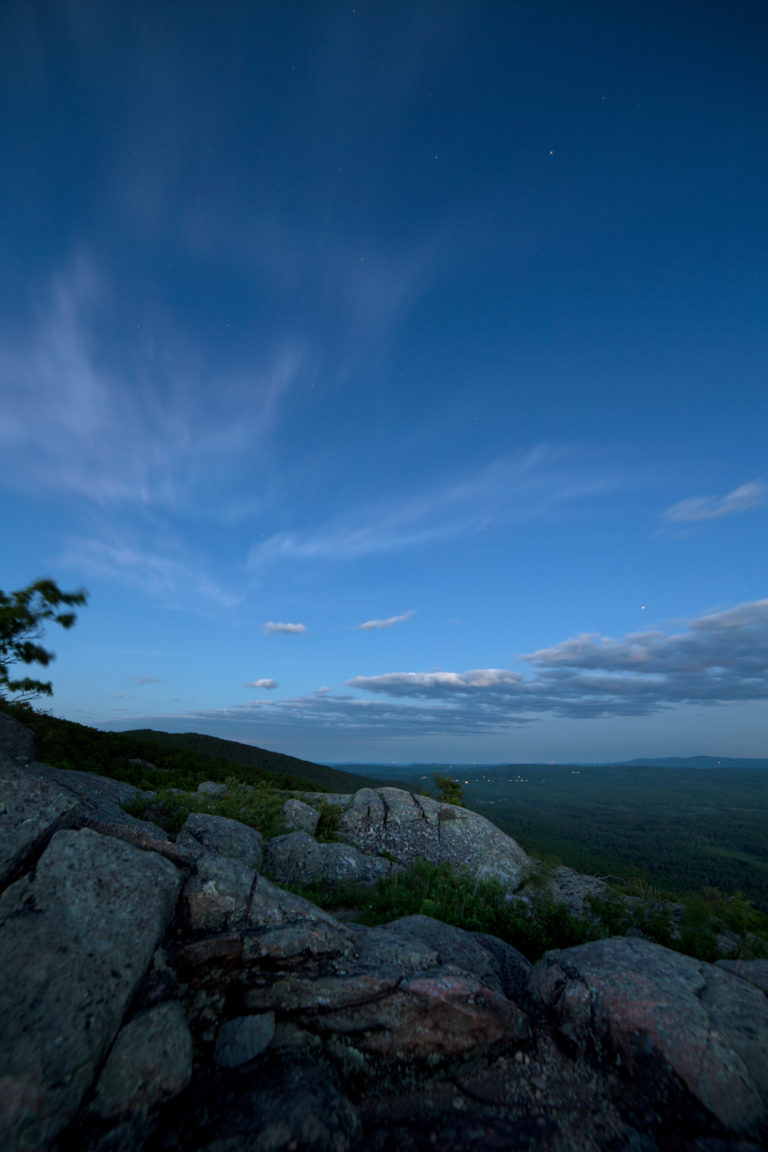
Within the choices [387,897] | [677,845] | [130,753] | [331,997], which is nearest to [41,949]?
[331,997]

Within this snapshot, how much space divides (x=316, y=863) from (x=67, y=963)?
12.0 m

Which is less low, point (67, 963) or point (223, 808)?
point (67, 963)

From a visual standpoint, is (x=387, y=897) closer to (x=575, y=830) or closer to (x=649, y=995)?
(x=649, y=995)

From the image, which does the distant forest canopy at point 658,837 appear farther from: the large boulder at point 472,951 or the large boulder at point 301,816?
the large boulder at point 472,951

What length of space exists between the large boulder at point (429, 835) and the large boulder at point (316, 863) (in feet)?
19.8

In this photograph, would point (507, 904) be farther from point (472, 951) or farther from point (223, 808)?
point (223, 808)

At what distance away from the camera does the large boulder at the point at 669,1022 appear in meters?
5.34

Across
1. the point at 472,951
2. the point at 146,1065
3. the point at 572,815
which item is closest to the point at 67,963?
the point at 146,1065

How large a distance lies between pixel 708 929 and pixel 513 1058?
23.0 feet

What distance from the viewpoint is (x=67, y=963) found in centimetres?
533

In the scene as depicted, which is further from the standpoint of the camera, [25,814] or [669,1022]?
[25,814]

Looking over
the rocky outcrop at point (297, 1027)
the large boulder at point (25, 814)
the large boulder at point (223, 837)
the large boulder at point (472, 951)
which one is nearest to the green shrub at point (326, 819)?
the large boulder at point (223, 837)

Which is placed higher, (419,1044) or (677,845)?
(419,1044)

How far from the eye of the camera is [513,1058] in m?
6.27
